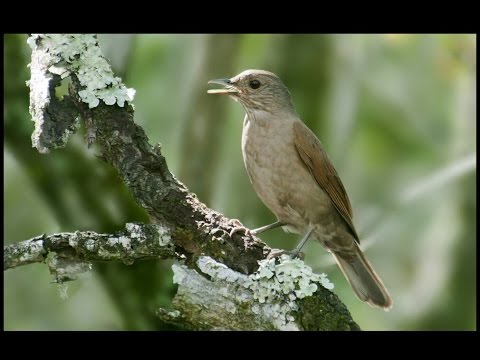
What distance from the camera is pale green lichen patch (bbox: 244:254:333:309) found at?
393 cm

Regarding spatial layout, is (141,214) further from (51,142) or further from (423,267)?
(423,267)

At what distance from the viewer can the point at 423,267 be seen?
7688mm

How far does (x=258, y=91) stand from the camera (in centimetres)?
631

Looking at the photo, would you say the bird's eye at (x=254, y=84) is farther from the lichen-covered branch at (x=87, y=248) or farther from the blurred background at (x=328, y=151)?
the lichen-covered branch at (x=87, y=248)

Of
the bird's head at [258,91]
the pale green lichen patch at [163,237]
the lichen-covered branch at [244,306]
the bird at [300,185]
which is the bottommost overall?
the lichen-covered branch at [244,306]

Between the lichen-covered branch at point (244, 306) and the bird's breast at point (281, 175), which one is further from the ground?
the bird's breast at point (281, 175)

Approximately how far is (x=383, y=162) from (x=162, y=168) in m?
6.26

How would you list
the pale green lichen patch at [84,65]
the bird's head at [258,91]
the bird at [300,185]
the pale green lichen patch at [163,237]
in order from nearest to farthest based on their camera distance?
the pale green lichen patch at [163,237], the pale green lichen patch at [84,65], the bird at [300,185], the bird's head at [258,91]

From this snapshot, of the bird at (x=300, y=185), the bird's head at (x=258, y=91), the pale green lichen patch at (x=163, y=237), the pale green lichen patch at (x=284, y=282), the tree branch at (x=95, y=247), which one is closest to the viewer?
the tree branch at (x=95, y=247)

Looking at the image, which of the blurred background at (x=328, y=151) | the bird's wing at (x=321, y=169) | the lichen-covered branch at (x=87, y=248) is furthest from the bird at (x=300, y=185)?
the lichen-covered branch at (x=87, y=248)

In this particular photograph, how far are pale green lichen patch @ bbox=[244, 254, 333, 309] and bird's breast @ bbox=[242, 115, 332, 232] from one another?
1.81 m

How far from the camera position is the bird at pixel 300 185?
5.88 meters

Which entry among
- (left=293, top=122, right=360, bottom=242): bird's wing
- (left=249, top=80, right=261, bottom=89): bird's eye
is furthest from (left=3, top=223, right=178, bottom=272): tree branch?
(left=249, top=80, right=261, bottom=89): bird's eye

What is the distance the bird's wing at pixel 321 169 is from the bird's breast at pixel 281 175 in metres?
0.04
